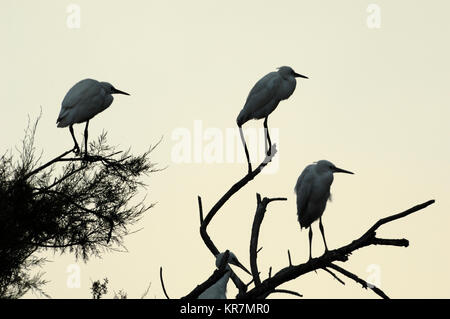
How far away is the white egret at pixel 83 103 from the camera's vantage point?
416 inches

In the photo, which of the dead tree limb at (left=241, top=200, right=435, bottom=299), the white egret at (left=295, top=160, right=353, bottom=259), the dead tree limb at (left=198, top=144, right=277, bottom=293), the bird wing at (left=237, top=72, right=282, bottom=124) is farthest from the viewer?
the bird wing at (left=237, top=72, right=282, bottom=124)

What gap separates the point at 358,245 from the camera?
560 cm

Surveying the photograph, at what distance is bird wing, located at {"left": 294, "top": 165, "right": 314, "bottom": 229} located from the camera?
8.83 meters

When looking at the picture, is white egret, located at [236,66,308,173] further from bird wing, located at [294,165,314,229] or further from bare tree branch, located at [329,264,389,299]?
bare tree branch, located at [329,264,389,299]

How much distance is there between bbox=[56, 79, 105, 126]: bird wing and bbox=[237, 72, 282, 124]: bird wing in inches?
83.4

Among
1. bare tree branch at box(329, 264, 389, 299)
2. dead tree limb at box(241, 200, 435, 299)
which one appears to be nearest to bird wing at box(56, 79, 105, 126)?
dead tree limb at box(241, 200, 435, 299)

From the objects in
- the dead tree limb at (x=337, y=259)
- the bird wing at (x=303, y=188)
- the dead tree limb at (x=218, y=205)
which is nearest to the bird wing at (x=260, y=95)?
the bird wing at (x=303, y=188)

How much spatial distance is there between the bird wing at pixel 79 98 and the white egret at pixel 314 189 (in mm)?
3352

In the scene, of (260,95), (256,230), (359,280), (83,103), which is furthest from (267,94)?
(359,280)

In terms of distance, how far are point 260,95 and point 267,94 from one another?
11cm

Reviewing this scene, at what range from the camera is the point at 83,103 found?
10.7 meters

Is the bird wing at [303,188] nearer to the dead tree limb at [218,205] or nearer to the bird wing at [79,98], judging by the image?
Result: the dead tree limb at [218,205]

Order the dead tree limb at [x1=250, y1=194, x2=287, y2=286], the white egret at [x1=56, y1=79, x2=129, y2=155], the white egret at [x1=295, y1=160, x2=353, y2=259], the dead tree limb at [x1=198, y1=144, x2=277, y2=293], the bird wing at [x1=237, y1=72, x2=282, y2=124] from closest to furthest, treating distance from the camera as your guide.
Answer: the dead tree limb at [x1=250, y1=194, x2=287, y2=286], the dead tree limb at [x1=198, y1=144, x2=277, y2=293], the white egret at [x1=295, y1=160, x2=353, y2=259], the bird wing at [x1=237, y1=72, x2=282, y2=124], the white egret at [x1=56, y1=79, x2=129, y2=155]

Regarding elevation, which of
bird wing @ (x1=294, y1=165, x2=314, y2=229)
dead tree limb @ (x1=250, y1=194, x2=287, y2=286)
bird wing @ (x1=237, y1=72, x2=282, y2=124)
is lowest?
dead tree limb @ (x1=250, y1=194, x2=287, y2=286)
